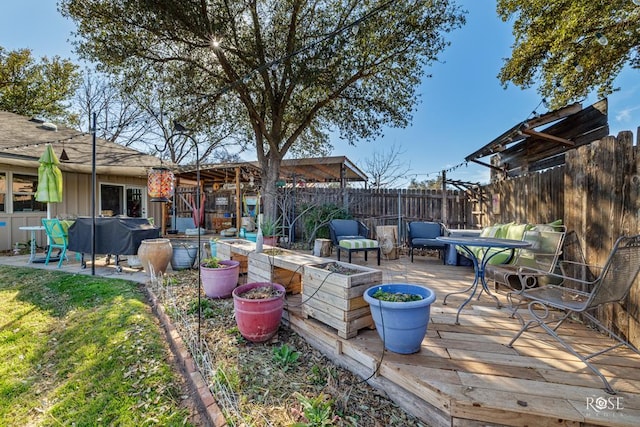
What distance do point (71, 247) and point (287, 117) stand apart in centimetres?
609

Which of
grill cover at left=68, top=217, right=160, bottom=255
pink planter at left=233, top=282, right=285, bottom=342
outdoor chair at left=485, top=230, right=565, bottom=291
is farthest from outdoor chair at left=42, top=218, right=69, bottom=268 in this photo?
outdoor chair at left=485, top=230, right=565, bottom=291

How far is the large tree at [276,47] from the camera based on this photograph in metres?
6.16

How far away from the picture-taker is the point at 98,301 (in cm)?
354

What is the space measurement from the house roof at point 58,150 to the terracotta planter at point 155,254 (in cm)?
383

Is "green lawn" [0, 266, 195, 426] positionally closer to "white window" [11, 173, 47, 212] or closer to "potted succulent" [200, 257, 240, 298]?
"potted succulent" [200, 257, 240, 298]

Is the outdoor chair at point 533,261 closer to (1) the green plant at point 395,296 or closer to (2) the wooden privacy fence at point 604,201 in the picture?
(2) the wooden privacy fence at point 604,201

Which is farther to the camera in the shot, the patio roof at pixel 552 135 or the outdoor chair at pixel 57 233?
the outdoor chair at pixel 57 233

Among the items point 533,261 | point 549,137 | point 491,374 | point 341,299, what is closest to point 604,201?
point 533,261

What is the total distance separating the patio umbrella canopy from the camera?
16.9 feet

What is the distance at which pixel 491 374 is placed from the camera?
5.57 feet

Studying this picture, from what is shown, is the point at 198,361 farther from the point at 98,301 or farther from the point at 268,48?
the point at 268,48

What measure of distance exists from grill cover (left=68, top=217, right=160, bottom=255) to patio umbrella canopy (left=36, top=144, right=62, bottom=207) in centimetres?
72

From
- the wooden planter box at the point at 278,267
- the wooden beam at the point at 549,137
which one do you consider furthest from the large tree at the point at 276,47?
the wooden planter box at the point at 278,267

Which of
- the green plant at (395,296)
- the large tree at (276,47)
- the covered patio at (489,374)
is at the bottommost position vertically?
the covered patio at (489,374)
